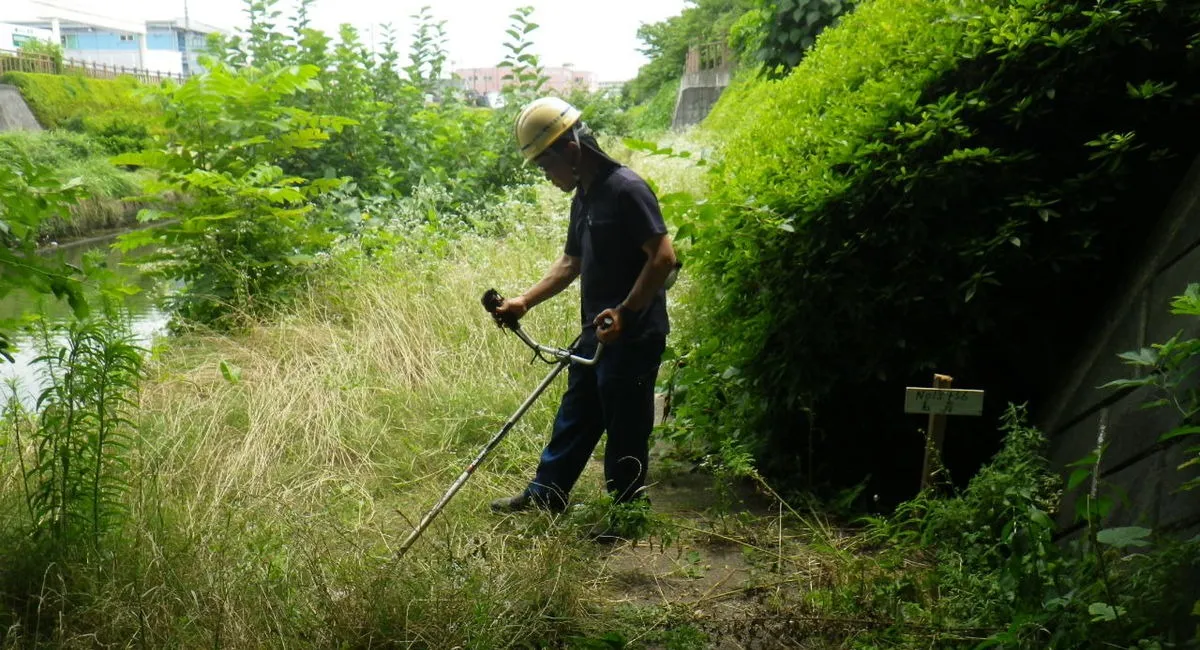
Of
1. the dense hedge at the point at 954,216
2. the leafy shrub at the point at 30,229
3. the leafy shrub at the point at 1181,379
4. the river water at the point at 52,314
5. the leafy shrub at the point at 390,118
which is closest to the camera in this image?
the leafy shrub at the point at 1181,379

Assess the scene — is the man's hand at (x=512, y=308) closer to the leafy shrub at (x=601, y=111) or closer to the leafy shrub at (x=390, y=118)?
the leafy shrub at (x=390, y=118)

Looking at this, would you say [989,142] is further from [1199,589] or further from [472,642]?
[472,642]

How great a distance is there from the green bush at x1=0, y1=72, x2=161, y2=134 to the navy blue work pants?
5462 millimetres

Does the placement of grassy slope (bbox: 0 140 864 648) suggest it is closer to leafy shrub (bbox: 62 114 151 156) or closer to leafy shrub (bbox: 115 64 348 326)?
leafy shrub (bbox: 115 64 348 326)

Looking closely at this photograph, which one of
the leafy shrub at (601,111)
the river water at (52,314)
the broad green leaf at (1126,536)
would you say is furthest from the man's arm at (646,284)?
the leafy shrub at (601,111)

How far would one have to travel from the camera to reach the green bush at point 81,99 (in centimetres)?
777

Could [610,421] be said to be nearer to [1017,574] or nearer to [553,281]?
[553,281]

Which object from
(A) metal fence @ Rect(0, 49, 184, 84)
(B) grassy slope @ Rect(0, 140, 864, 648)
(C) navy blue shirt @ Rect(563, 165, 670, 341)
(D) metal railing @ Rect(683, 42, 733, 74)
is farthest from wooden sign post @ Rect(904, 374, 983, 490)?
(D) metal railing @ Rect(683, 42, 733, 74)

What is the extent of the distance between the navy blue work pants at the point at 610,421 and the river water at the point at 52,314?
2.10 m

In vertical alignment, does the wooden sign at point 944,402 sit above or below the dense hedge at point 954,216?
below

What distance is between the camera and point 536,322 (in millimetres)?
7336

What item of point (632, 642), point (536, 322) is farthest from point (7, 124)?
point (632, 642)

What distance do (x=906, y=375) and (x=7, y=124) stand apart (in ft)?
19.8

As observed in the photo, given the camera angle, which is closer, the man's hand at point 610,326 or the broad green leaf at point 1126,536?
the broad green leaf at point 1126,536
